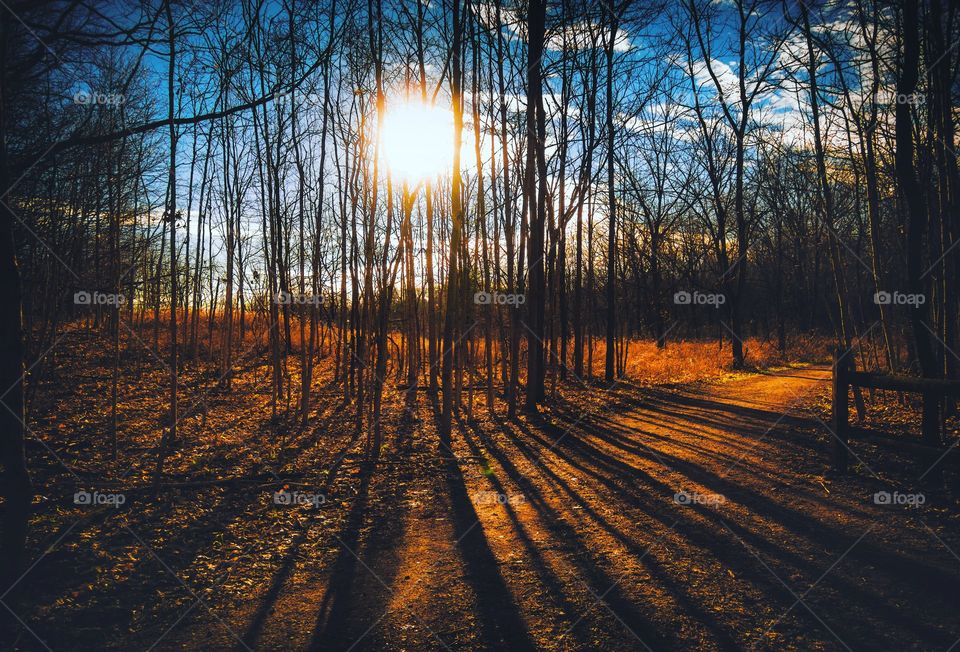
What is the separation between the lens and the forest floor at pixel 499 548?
3230mm

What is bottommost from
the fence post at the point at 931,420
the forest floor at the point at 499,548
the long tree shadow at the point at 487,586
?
the long tree shadow at the point at 487,586

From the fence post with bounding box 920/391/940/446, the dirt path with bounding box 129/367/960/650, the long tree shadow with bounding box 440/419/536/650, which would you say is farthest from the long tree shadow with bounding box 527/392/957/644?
the fence post with bounding box 920/391/940/446

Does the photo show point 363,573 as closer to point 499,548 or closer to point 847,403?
point 499,548

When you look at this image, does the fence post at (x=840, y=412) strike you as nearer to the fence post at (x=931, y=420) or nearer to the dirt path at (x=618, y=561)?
the dirt path at (x=618, y=561)

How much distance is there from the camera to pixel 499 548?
14.9ft

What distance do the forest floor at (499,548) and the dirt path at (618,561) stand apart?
0.02m

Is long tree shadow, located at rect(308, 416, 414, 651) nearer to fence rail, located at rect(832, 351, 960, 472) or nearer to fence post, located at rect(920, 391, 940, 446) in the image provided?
fence rail, located at rect(832, 351, 960, 472)

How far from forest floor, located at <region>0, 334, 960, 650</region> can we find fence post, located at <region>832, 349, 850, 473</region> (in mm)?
203

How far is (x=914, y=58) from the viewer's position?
6.21m

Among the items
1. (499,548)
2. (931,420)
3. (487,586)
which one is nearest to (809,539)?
(499,548)

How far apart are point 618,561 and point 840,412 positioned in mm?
3582

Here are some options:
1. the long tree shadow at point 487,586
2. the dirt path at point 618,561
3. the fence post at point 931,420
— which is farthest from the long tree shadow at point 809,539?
the fence post at point 931,420

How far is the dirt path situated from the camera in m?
3.20

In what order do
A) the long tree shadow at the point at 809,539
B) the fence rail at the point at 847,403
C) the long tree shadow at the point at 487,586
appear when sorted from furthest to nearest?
the fence rail at the point at 847,403 < the long tree shadow at the point at 809,539 < the long tree shadow at the point at 487,586
